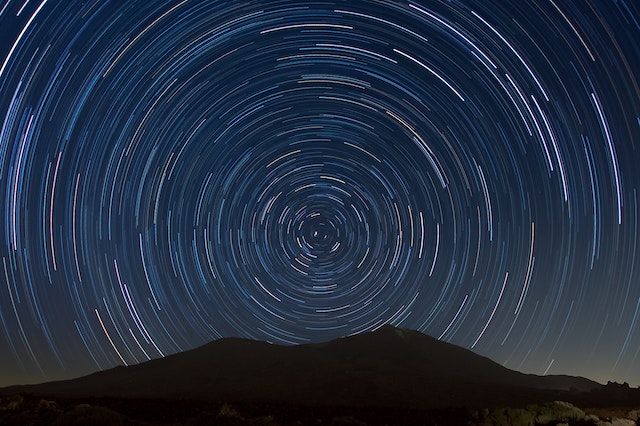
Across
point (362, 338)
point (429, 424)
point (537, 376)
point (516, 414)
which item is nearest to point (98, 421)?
point (429, 424)

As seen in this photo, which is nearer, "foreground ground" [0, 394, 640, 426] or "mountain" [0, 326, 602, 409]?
"foreground ground" [0, 394, 640, 426]

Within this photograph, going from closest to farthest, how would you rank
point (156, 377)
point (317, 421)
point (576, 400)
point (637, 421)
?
1. point (317, 421)
2. point (637, 421)
3. point (576, 400)
4. point (156, 377)

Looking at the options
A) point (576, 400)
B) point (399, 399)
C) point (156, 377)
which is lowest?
point (156, 377)

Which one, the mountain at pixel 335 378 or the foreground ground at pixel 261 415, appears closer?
the foreground ground at pixel 261 415

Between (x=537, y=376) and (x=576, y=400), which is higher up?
(x=537, y=376)

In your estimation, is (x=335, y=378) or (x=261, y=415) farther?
(x=335, y=378)

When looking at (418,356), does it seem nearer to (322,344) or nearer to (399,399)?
(322,344)

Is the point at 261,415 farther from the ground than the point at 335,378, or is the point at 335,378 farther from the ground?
the point at 335,378

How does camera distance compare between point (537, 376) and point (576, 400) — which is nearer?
point (576, 400)
